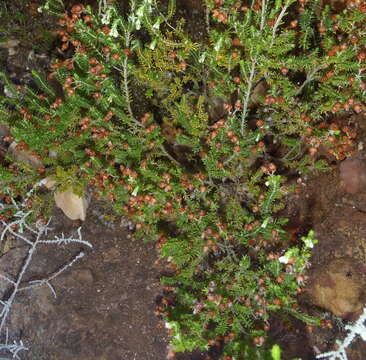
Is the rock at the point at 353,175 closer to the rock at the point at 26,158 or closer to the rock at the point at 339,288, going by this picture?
the rock at the point at 339,288

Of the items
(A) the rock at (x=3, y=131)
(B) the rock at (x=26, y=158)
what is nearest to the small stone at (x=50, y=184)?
(B) the rock at (x=26, y=158)

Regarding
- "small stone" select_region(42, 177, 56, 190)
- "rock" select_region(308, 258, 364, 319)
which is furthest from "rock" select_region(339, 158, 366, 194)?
"small stone" select_region(42, 177, 56, 190)

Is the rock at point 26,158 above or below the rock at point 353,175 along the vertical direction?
below

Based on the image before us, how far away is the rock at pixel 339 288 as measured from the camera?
10.4ft

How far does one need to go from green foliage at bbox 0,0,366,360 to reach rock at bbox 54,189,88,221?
26 centimetres

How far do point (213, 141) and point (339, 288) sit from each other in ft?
5.15

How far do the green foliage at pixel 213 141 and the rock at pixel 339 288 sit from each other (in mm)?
240

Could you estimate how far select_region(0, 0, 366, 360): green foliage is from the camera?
9.46ft

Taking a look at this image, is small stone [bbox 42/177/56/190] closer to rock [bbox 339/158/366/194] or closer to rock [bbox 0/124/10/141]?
rock [bbox 0/124/10/141]

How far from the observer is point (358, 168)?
3480 millimetres

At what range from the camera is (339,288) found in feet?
10.7

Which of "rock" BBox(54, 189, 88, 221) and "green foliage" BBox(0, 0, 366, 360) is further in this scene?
"rock" BBox(54, 189, 88, 221)

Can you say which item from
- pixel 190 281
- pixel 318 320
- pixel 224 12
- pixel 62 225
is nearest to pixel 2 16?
pixel 62 225

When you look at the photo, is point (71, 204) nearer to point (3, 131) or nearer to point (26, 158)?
point (26, 158)
